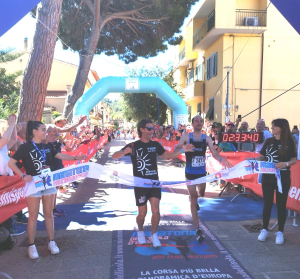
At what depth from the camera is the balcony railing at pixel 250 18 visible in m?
18.8

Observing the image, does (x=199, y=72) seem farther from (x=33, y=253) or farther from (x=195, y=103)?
(x=33, y=253)

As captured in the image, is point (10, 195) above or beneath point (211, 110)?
beneath

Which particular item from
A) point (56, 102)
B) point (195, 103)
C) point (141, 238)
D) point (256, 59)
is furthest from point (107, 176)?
point (56, 102)

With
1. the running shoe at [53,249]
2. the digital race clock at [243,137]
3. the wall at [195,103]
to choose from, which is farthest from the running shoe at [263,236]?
the wall at [195,103]

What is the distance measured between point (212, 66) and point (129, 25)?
6467 mm

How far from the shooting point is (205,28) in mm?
22281

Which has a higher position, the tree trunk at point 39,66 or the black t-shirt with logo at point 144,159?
the tree trunk at point 39,66

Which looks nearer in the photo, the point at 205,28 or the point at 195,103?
the point at 205,28

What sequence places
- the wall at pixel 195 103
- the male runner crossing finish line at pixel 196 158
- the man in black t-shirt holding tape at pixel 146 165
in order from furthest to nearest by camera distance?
1. the wall at pixel 195 103
2. the male runner crossing finish line at pixel 196 158
3. the man in black t-shirt holding tape at pixel 146 165

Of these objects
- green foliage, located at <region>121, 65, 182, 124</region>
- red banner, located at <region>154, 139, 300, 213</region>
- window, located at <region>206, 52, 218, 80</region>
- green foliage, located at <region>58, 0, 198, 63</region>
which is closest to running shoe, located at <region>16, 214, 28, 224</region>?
red banner, located at <region>154, 139, 300, 213</region>

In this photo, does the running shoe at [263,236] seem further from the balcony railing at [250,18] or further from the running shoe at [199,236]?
the balcony railing at [250,18]

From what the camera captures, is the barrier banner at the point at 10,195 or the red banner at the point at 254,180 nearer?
the barrier banner at the point at 10,195

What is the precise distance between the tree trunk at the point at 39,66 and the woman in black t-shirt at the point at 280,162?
20.5 feet

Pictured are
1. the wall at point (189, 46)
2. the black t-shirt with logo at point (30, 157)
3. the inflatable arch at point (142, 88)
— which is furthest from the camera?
the wall at point (189, 46)
